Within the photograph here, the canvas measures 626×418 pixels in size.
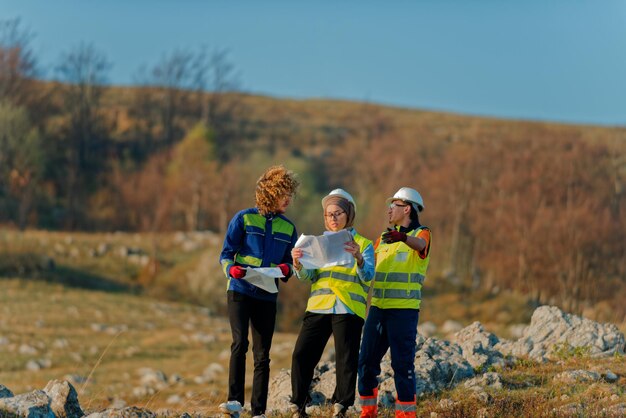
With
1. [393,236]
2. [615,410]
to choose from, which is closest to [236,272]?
Answer: [393,236]

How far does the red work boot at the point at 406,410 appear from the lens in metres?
8.00

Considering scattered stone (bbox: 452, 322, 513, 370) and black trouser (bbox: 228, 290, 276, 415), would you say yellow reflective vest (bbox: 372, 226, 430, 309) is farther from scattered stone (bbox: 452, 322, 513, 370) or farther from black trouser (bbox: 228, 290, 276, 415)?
scattered stone (bbox: 452, 322, 513, 370)

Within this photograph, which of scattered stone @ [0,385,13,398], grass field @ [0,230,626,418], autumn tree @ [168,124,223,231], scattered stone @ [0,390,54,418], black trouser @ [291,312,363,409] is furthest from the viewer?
autumn tree @ [168,124,223,231]

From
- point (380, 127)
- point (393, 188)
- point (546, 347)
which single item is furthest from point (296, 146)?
point (546, 347)

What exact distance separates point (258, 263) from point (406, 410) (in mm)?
1815

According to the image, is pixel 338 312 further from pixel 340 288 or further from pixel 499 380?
pixel 499 380

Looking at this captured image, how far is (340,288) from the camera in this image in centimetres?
793

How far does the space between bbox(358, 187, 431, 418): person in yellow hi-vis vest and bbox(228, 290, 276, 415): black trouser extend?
89 centimetres

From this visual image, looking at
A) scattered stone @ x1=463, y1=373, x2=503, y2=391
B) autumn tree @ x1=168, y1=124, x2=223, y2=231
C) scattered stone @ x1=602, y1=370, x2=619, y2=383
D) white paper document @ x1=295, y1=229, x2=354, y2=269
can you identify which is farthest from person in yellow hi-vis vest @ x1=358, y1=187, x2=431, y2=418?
autumn tree @ x1=168, y1=124, x2=223, y2=231

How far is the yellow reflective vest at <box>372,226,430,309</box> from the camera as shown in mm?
8117

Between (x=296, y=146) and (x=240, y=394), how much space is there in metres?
96.6

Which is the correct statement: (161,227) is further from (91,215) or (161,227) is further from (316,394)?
(316,394)

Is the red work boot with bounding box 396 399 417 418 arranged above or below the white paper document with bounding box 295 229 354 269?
below

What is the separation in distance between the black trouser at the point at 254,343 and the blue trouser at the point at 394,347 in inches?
34.9
